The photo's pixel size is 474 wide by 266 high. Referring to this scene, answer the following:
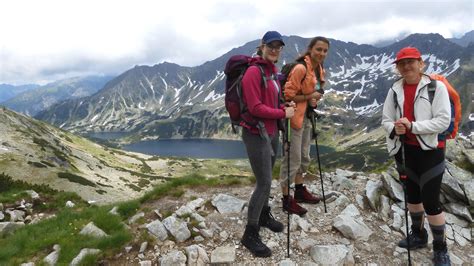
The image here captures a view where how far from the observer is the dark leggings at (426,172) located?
712 cm

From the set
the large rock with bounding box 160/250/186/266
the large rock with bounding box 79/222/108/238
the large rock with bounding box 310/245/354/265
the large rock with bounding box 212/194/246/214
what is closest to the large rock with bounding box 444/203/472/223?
the large rock with bounding box 310/245/354/265

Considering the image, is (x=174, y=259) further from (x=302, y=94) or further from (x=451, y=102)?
(x=451, y=102)

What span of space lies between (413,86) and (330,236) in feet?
14.6

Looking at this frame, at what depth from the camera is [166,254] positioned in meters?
7.96

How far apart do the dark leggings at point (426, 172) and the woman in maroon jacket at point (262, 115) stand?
9.69 feet

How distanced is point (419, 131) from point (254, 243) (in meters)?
4.53

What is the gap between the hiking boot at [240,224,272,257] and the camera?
777 cm

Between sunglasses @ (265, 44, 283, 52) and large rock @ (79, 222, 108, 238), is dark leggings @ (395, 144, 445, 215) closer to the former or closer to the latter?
sunglasses @ (265, 44, 283, 52)

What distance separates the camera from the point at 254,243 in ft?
26.0

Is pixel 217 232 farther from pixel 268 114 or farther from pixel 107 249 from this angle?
pixel 268 114

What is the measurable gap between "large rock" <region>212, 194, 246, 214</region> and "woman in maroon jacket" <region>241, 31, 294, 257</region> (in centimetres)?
242

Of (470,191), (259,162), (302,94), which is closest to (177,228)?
(259,162)

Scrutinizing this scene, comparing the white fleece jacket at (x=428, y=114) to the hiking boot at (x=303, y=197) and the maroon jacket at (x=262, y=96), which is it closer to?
the maroon jacket at (x=262, y=96)

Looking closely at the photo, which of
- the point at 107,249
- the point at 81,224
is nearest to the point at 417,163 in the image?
the point at 107,249
